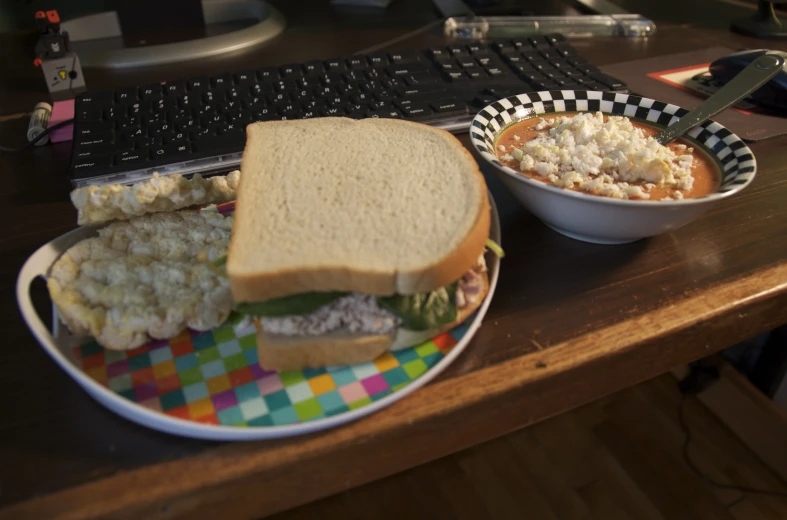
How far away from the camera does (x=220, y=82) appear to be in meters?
1.07

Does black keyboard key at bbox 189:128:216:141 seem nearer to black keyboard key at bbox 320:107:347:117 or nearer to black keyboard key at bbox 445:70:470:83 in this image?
black keyboard key at bbox 320:107:347:117

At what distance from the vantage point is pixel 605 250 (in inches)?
28.4

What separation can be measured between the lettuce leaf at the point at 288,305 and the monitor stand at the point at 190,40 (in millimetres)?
976

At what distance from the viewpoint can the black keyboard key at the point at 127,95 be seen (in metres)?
1.02

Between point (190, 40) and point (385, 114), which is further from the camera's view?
point (190, 40)

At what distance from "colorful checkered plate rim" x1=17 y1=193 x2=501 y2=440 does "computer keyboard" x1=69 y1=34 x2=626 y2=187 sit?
31cm

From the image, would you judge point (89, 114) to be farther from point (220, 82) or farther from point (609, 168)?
point (609, 168)

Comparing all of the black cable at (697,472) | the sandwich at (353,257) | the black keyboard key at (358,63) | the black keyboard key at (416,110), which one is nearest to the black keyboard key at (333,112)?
the black keyboard key at (416,110)

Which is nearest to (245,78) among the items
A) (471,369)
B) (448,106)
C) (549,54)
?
(448,106)

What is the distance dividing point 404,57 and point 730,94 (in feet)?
2.02

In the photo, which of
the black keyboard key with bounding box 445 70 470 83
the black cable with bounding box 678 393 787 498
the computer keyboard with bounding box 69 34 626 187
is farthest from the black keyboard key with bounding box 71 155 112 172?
the black cable with bounding box 678 393 787 498

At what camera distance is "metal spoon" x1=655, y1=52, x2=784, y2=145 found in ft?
2.58

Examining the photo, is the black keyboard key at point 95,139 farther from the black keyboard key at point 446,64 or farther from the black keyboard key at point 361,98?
the black keyboard key at point 446,64

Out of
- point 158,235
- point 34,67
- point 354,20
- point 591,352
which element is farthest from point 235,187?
point 354,20
